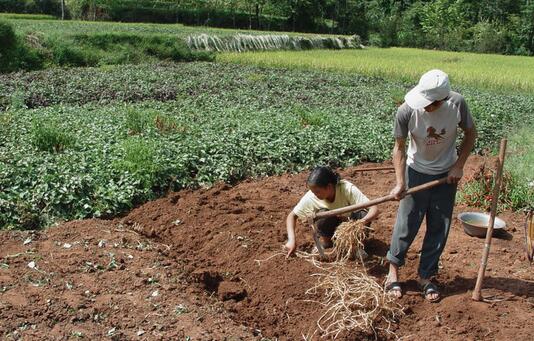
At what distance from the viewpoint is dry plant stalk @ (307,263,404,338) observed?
Result: 389 centimetres

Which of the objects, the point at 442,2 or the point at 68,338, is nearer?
the point at 68,338

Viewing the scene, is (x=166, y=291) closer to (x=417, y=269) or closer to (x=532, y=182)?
(x=417, y=269)

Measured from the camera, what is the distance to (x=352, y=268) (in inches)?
186

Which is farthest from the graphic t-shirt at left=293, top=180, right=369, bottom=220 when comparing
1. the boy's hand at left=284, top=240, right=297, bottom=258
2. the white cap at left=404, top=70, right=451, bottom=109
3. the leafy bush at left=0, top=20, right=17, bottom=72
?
the leafy bush at left=0, top=20, right=17, bottom=72

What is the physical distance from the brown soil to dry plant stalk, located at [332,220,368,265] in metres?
0.27

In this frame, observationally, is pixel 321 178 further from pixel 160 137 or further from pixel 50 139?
pixel 50 139

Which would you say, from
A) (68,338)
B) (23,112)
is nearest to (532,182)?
(68,338)

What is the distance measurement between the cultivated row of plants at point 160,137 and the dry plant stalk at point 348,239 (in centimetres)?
257

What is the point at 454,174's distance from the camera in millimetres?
3992

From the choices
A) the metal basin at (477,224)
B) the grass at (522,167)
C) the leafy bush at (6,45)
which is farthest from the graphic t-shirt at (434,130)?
the leafy bush at (6,45)

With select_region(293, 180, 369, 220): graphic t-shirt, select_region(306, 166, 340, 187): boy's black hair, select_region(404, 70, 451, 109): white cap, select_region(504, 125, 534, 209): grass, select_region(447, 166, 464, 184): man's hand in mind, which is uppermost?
select_region(404, 70, 451, 109): white cap

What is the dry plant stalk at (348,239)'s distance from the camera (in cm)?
461

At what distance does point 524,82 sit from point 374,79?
5.22 meters

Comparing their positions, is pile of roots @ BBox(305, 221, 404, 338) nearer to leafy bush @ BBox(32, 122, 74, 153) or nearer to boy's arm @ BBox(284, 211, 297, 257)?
boy's arm @ BBox(284, 211, 297, 257)
